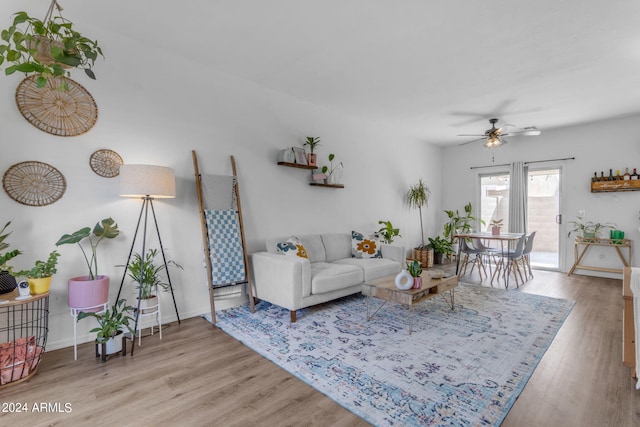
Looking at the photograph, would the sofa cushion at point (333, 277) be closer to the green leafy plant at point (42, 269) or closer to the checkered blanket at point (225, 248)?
the checkered blanket at point (225, 248)

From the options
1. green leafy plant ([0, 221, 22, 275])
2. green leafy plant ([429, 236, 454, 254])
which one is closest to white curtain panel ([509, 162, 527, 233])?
green leafy plant ([429, 236, 454, 254])

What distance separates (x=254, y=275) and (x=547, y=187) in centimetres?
589

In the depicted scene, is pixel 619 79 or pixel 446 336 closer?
pixel 446 336

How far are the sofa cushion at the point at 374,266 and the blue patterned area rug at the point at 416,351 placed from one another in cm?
34

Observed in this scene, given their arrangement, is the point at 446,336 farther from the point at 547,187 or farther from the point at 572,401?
the point at 547,187

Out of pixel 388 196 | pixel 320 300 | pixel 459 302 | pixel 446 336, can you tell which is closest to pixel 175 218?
pixel 320 300

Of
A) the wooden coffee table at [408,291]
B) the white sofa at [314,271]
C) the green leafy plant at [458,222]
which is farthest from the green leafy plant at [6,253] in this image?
the green leafy plant at [458,222]

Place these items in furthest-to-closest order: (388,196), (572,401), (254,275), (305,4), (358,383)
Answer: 1. (388,196)
2. (254,275)
3. (305,4)
4. (358,383)
5. (572,401)

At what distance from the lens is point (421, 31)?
2771mm

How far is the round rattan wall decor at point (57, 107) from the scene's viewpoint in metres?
2.47

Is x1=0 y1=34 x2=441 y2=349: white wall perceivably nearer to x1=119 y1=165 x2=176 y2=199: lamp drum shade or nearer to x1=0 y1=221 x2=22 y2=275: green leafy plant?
x1=0 y1=221 x2=22 y2=275: green leafy plant

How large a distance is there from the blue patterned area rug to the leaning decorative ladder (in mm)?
410

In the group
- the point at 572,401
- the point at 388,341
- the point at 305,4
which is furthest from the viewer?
the point at 388,341

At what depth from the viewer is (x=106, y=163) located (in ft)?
9.29
